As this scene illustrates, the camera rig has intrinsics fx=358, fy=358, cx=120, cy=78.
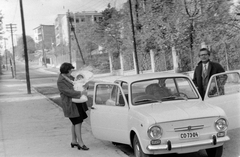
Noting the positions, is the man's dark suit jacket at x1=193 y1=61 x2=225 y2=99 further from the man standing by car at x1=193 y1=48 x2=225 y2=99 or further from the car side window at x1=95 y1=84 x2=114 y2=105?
the car side window at x1=95 y1=84 x2=114 y2=105

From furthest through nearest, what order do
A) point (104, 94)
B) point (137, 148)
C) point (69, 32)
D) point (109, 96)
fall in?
point (69, 32), point (104, 94), point (109, 96), point (137, 148)

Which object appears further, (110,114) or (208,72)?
(208,72)

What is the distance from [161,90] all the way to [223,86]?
1163 millimetres

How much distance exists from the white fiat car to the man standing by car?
2.12ft

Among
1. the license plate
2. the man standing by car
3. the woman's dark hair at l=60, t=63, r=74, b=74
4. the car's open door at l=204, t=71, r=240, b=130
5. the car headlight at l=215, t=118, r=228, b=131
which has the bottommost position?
the license plate

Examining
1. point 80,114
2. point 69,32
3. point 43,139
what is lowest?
point 43,139

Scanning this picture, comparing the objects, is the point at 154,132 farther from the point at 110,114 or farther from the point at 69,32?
the point at 69,32

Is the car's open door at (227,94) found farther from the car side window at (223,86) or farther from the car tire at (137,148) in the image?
the car tire at (137,148)

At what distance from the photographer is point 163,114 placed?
5.66m

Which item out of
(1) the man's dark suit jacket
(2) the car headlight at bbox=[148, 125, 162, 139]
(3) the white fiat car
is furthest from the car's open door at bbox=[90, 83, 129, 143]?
(1) the man's dark suit jacket

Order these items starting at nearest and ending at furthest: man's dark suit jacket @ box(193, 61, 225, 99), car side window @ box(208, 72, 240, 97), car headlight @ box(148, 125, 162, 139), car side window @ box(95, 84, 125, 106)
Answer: car headlight @ box(148, 125, 162, 139) < car side window @ box(208, 72, 240, 97) < car side window @ box(95, 84, 125, 106) < man's dark suit jacket @ box(193, 61, 225, 99)

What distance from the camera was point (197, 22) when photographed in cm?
2661

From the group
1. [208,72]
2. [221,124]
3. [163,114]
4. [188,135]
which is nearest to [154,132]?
[163,114]

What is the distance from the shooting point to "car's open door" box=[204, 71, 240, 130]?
6480mm
